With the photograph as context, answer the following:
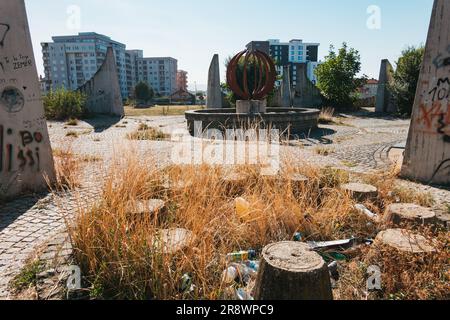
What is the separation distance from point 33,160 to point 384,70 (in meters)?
21.1

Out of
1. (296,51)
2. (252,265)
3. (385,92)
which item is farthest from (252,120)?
(296,51)

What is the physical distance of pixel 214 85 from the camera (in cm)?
1908

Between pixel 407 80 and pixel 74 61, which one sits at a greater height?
pixel 74 61

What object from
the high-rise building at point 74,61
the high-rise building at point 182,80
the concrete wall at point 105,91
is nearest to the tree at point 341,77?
the concrete wall at point 105,91

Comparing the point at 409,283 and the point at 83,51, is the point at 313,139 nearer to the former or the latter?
the point at 409,283

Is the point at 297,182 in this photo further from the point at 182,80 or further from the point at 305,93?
the point at 182,80

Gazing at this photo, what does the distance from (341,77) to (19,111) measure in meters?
20.6

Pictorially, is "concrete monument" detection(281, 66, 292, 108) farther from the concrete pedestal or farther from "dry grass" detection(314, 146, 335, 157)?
"dry grass" detection(314, 146, 335, 157)

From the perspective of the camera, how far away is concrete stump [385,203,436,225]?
10.8 ft

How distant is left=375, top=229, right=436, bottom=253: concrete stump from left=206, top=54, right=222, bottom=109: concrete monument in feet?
55.1

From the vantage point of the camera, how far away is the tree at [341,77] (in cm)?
2123

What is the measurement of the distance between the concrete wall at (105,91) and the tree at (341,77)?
1372cm

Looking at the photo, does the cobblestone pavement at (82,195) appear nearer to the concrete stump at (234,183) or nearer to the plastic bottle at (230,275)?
the concrete stump at (234,183)

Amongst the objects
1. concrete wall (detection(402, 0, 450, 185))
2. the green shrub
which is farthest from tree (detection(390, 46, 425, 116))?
the green shrub
